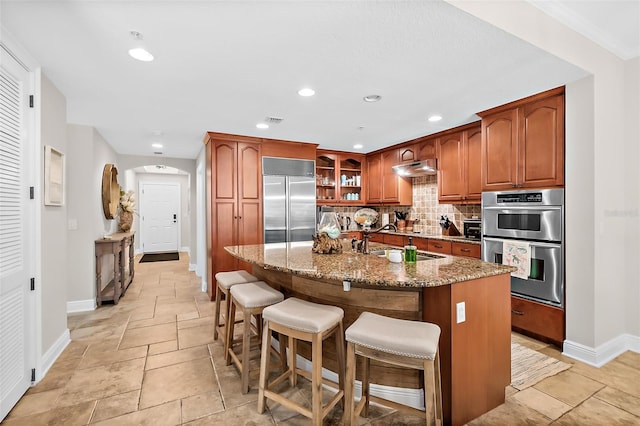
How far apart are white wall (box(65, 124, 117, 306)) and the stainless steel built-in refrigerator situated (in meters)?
2.27

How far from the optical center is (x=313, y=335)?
66.9 inches

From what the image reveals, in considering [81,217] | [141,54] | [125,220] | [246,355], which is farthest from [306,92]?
[125,220]

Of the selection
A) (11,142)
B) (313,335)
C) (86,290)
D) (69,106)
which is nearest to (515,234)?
(313,335)

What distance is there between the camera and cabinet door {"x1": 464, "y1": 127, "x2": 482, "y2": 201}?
3818 millimetres

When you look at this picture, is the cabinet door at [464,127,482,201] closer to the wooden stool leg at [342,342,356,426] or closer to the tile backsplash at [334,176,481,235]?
the tile backsplash at [334,176,481,235]

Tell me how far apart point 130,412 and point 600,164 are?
400 cm

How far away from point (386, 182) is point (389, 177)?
0.11 metres

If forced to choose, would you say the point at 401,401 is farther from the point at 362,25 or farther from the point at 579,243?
the point at 362,25

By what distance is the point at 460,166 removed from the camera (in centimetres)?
406

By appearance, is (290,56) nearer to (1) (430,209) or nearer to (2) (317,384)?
(2) (317,384)

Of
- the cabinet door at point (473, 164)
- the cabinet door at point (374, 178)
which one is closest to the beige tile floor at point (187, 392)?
the cabinet door at point (473, 164)

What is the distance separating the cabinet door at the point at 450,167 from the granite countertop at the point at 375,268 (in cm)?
203

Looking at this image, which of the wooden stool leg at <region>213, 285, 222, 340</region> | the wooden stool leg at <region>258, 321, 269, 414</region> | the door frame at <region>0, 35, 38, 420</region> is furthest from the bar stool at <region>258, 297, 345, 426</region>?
the door frame at <region>0, 35, 38, 420</region>

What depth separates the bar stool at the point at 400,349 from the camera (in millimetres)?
1483
